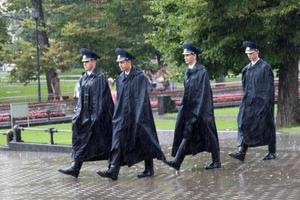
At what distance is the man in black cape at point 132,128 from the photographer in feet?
35.2

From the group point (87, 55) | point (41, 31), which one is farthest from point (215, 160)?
point (41, 31)

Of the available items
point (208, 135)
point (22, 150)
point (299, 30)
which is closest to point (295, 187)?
point (208, 135)

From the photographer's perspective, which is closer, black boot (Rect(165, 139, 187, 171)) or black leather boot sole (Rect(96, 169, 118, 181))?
black leather boot sole (Rect(96, 169, 118, 181))

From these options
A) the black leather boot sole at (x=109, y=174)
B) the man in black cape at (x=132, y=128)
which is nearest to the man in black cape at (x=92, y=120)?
the man in black cape at (x=132, y=128)

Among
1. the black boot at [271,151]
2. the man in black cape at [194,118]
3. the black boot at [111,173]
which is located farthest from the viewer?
the black boot at [271,151]

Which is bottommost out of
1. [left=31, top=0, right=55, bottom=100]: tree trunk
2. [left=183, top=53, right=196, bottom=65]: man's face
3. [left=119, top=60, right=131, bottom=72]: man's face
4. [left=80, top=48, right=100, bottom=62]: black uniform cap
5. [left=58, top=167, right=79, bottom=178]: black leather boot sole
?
[left=58, top=167, right=79, bottom=178]: black leather boot sole

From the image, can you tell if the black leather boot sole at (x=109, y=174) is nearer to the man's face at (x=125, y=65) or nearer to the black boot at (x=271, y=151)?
the man's face at (x=125, y=65)

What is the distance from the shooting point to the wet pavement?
948 centimetres

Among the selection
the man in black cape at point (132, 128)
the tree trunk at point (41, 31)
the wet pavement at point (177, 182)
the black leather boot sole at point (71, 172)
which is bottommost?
the wet pavement at point (177, 182)

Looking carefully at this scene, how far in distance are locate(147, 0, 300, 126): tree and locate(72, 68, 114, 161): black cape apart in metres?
7.12

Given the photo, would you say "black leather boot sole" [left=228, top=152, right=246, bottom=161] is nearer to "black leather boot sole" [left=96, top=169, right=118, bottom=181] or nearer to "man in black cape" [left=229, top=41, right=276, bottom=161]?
"man in black cape" [left=229, top=41, right=276, bottom=161]

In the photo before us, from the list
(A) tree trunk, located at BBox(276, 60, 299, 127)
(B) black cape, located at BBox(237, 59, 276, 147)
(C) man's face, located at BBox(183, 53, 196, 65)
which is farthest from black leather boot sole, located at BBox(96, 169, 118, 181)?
(A) tree trunk, located at BBox(276, 60, 299, 127)

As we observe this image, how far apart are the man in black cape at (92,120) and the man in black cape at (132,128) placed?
0.35 m

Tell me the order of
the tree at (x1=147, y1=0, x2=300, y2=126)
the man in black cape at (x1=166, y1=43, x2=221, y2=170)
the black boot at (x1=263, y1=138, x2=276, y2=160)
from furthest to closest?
the tree at (x1=147, y1=0, x2=300, y2=126) < the black boot at (x1=263, y1=138, x2=276, y2=160) < the man in black cape at (x1=166, y1=43, x2=221, y2=170)
